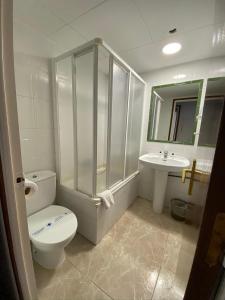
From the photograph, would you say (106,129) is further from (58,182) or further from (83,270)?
(83,270)

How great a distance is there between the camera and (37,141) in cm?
146

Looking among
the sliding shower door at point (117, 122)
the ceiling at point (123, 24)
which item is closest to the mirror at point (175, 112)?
the ceiling at point (123, 24)

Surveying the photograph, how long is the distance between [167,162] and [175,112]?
0.79m

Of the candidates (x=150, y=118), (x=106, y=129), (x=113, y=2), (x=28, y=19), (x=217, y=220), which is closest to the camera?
(x=217, y=220)

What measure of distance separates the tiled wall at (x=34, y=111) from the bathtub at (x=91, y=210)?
0.44 meters

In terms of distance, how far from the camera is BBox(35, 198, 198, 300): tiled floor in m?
1.06

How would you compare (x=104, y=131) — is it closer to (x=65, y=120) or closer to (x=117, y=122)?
(x=117, y=122)

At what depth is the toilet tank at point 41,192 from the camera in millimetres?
1305

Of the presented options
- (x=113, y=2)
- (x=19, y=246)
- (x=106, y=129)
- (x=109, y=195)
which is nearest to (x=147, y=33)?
(x=113, y=2)

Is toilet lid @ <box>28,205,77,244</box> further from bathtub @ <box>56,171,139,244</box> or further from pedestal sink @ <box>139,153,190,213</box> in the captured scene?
pedestal sink @ <box>139,153,190,213</box>

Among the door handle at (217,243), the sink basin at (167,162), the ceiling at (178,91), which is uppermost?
the ceiling at (178,91)

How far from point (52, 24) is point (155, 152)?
205 centimetres

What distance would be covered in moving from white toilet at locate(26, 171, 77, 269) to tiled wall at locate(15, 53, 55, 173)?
198 millimetres

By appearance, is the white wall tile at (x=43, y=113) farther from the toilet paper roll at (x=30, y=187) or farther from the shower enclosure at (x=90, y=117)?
the toilet paper roll at (x=30, y=187)
